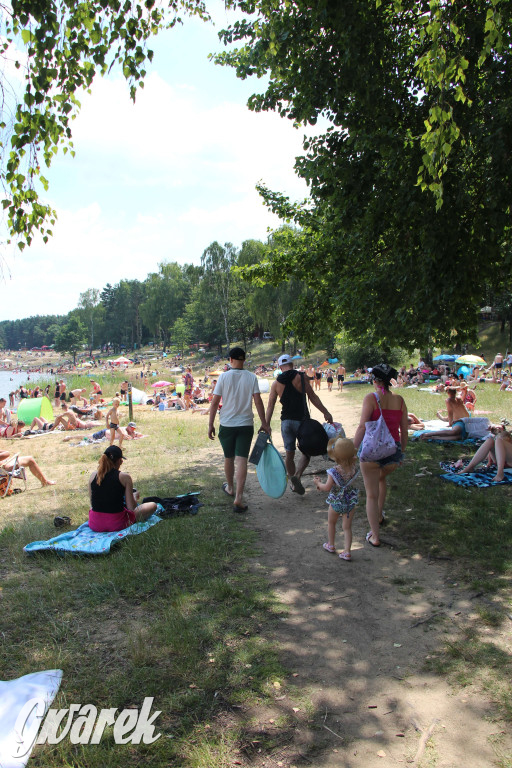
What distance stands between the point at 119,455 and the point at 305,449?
2243 mm

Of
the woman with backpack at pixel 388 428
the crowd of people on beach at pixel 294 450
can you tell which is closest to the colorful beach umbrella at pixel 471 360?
the crowd of people on beach at pixel 294 450

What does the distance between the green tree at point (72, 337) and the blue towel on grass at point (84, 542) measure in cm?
9452

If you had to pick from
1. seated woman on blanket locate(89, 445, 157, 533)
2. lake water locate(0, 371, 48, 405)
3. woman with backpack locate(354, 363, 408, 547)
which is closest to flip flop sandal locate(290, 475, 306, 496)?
woman with backpack locate(354, 363, 408, 547)

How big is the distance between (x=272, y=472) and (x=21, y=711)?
3688 millimetres

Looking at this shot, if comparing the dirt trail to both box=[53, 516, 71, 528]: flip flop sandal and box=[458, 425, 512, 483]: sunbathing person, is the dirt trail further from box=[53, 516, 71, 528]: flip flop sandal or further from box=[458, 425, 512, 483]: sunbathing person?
box=[458, 425, 512, 483]: sunbathing person

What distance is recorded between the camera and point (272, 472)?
5828 mm

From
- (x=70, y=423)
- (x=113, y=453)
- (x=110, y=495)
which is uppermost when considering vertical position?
(x=113, y=453)

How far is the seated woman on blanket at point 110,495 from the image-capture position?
4.91 m

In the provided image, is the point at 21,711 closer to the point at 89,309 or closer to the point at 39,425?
the point at 39,425

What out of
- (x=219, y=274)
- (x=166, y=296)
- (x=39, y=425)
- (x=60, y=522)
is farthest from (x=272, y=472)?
(x=166, y=296)

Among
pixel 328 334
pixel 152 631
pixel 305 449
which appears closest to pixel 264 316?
pixel 328 334

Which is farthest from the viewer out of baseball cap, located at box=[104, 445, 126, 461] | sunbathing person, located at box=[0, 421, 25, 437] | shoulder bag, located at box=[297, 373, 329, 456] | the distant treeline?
the distant treeline

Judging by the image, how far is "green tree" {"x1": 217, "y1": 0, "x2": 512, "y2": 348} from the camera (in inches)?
203

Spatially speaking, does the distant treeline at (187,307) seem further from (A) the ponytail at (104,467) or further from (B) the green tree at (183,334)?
(A) the ponytail at (104,467)
